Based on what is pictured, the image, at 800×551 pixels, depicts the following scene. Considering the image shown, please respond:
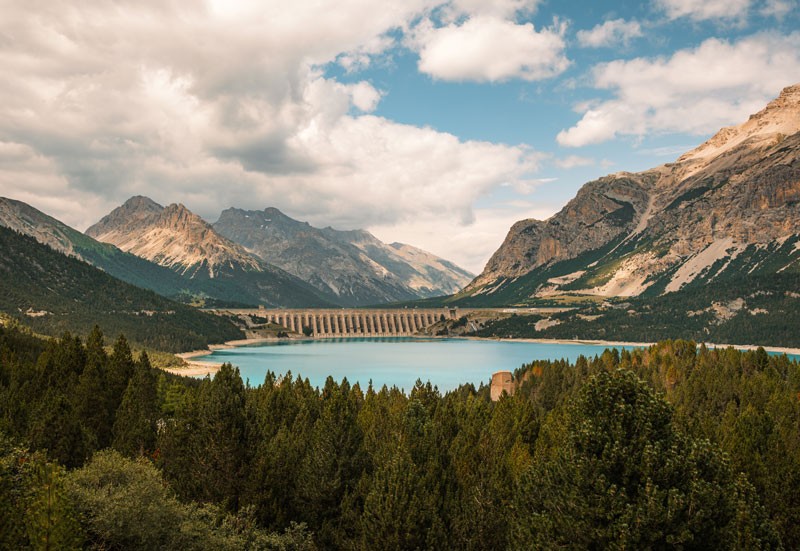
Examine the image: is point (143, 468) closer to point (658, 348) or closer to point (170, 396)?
point (170, 396)

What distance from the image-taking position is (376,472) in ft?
113

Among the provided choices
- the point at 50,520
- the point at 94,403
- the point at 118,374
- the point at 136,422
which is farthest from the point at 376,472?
the point at 118,374

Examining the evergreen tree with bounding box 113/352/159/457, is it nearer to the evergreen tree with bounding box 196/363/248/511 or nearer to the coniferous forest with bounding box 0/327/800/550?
the coniferous forest with bounding box 0/327/800/550

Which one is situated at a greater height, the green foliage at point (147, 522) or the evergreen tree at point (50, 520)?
the evergreen tree at point (50, 520)

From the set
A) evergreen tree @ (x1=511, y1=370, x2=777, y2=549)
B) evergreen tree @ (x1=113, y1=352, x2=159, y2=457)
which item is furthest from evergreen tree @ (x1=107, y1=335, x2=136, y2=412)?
evergreen tree @ (x1=511, y1=370, x2=777, y2=549)

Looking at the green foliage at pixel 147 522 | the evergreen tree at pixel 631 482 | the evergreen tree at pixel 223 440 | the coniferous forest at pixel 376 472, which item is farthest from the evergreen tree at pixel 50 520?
the evergreen tree at pixel 631 482

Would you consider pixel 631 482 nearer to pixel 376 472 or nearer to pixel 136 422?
pixel 376 472

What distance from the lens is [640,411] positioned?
22641mm

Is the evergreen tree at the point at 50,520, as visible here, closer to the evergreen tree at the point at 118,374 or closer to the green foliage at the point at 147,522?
the green foliage at the point at 147,522

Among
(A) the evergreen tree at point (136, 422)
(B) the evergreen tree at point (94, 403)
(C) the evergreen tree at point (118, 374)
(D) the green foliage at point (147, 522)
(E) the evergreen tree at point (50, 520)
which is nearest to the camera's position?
(E) the evergreen tree at point (50, 520)

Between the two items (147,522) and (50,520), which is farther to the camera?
(147,522)

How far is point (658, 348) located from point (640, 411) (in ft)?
393

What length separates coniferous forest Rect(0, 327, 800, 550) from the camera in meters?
22.3

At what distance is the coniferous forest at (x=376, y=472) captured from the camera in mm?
22266
